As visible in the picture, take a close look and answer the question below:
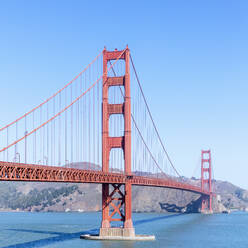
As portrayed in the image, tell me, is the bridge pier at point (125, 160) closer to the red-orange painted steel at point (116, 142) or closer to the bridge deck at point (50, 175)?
the red-orange painted steel at point (116, 142)

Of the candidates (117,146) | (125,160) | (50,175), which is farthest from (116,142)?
(50,175)

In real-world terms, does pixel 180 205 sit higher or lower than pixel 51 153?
lower

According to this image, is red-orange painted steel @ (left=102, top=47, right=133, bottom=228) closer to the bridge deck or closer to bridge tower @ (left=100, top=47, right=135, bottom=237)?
bridge tower @ (left=100, top=47, right=135, bottom=237)

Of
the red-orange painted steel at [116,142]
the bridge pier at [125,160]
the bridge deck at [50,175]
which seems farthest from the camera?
the red-orange painted steel at [116,142]

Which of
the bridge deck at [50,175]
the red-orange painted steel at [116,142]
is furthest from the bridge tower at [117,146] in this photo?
the bridge deck at [50,175]

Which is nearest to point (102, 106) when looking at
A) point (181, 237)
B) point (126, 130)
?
point (126, 130)

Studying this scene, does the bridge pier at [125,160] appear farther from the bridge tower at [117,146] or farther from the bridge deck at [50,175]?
the bridge deck at [50,175]

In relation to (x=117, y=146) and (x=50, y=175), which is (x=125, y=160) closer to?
(x=117, y=146)

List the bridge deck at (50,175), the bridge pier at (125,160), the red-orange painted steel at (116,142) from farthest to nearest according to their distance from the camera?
1. the red-orange painted steel at (116,142)
2. the bridge pier at (125,160)
3. the bridge deck at (50,175)

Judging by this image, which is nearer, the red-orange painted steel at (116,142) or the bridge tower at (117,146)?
the bridge tower at (117,146)

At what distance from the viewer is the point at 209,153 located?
572 ft

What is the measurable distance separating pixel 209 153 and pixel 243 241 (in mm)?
105343

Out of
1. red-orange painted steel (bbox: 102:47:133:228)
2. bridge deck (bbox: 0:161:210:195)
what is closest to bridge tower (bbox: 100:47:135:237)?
red-orange painted steel (bbox: 102:47:133:228)

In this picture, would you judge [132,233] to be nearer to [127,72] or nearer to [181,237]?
[181,237]
